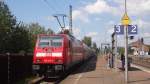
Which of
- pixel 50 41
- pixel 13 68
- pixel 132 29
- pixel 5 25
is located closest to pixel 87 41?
pixel 5 25

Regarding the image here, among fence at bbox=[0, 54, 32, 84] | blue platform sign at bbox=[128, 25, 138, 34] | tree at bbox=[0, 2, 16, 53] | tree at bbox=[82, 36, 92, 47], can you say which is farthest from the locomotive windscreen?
tree at bbox=[82, 36, 92, 47]

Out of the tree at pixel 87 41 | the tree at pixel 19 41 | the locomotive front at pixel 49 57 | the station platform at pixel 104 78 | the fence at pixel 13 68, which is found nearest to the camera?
the fence at pixel 13 68

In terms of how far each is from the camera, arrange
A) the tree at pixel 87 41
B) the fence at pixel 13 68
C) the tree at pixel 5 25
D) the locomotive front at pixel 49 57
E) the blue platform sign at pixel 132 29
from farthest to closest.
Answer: the tree at pixel 87 41
the tree at pixel 5 25
the locomotive front at pixel 49 57
the blue platform sign at pixel 132 29
the fence at pixel 13 68

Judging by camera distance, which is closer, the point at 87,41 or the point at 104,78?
the point at 104,78

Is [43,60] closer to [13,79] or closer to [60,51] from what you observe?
[60,51]

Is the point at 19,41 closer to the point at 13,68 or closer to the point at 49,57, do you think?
the point at 49,57

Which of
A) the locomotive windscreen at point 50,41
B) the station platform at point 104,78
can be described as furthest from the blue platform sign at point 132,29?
the locomotive windscreen at point 50,41

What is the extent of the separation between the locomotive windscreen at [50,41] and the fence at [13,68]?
5.21ft

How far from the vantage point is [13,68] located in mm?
23953

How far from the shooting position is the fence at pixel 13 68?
69.5 ft

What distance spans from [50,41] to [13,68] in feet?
16.9

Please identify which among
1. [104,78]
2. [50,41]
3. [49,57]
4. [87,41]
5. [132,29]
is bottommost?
[104,78]

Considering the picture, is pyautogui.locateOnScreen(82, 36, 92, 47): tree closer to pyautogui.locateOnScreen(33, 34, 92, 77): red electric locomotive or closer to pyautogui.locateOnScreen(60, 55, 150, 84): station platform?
pyautogui.locateOnScreen(60, 55, 150, 84): station platform

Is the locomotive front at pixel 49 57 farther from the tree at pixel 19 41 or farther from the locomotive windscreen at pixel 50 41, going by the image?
the tree at pixel 19 41
